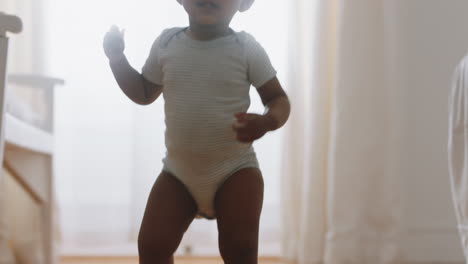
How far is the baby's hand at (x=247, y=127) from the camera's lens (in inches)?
25.0

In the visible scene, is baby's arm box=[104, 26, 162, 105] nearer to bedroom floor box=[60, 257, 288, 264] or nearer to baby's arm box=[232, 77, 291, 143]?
baby's arm box=[232, 77, 291, 143]

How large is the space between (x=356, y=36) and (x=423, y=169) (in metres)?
0.46

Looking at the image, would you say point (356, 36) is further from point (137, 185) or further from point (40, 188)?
point (40, 188)

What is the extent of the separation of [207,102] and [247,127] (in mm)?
89

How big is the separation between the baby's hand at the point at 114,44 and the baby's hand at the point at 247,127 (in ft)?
0.59

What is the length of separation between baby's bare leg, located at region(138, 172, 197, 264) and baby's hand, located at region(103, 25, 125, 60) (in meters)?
→ 0.16

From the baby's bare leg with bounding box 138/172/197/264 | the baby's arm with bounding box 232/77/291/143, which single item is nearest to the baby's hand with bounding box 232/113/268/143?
the baby's arm with bounding box 232/77/291/143

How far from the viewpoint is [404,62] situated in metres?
1.79

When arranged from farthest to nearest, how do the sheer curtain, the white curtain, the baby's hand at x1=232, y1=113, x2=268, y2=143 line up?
the sheer curtain
the white curtain
the baby's hand at x1=232, y1=113, x2=268, y2=143

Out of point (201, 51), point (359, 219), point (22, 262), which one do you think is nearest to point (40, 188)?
point (22, 262)

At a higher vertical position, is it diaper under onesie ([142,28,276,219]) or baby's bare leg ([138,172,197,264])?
diaper under onesie ([142,28,276,219])

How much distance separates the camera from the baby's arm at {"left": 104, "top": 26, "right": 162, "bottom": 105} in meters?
0.71

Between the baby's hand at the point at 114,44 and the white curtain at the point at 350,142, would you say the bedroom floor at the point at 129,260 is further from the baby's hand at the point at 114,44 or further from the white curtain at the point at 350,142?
the baby's hand at the point at 114,44

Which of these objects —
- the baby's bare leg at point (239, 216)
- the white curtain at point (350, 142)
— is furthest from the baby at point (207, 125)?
the white curtain at point (350, 142)
